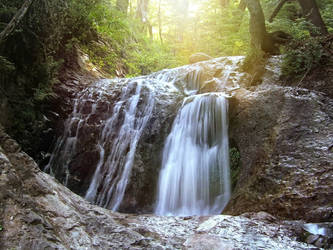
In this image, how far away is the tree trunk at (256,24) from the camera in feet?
23.2

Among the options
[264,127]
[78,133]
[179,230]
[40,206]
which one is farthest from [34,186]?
[78,133]

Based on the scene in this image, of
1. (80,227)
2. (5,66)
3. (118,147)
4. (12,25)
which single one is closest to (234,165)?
(118,147)

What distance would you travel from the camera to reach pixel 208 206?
4.85m

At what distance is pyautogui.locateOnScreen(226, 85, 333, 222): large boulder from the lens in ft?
11.3

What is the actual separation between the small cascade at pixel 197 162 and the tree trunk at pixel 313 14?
171 inches

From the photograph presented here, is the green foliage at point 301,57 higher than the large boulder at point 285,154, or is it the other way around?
the green foliage at point 301,57

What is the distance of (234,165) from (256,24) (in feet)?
14.5

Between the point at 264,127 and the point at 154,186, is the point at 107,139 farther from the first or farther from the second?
the point at 264,127

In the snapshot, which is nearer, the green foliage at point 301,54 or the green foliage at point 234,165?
the green foliage at point 234,165

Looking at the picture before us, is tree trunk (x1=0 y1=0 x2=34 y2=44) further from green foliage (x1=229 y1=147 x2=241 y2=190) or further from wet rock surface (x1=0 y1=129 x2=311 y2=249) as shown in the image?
green foliage (x1=229 y1=147 x2=241 y2=190)

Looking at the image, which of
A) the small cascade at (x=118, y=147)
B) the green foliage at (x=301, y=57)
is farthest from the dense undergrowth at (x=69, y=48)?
the small cascade at (x=118, y=147)

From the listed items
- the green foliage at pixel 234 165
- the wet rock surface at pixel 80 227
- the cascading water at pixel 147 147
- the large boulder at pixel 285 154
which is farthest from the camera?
the cascading water at pixel 147 147

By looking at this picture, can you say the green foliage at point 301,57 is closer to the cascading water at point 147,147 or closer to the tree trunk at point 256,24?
the tree trunk at point 256,24

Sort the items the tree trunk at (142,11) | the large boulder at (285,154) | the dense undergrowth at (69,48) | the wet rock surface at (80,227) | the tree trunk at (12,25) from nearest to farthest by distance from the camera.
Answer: the wet rock surface at (80,227) → the large boulder at (285,154) → the tree trunk at (12,25) → the dense undergrowth at (69,48) → the tree trunk at (142,11)
